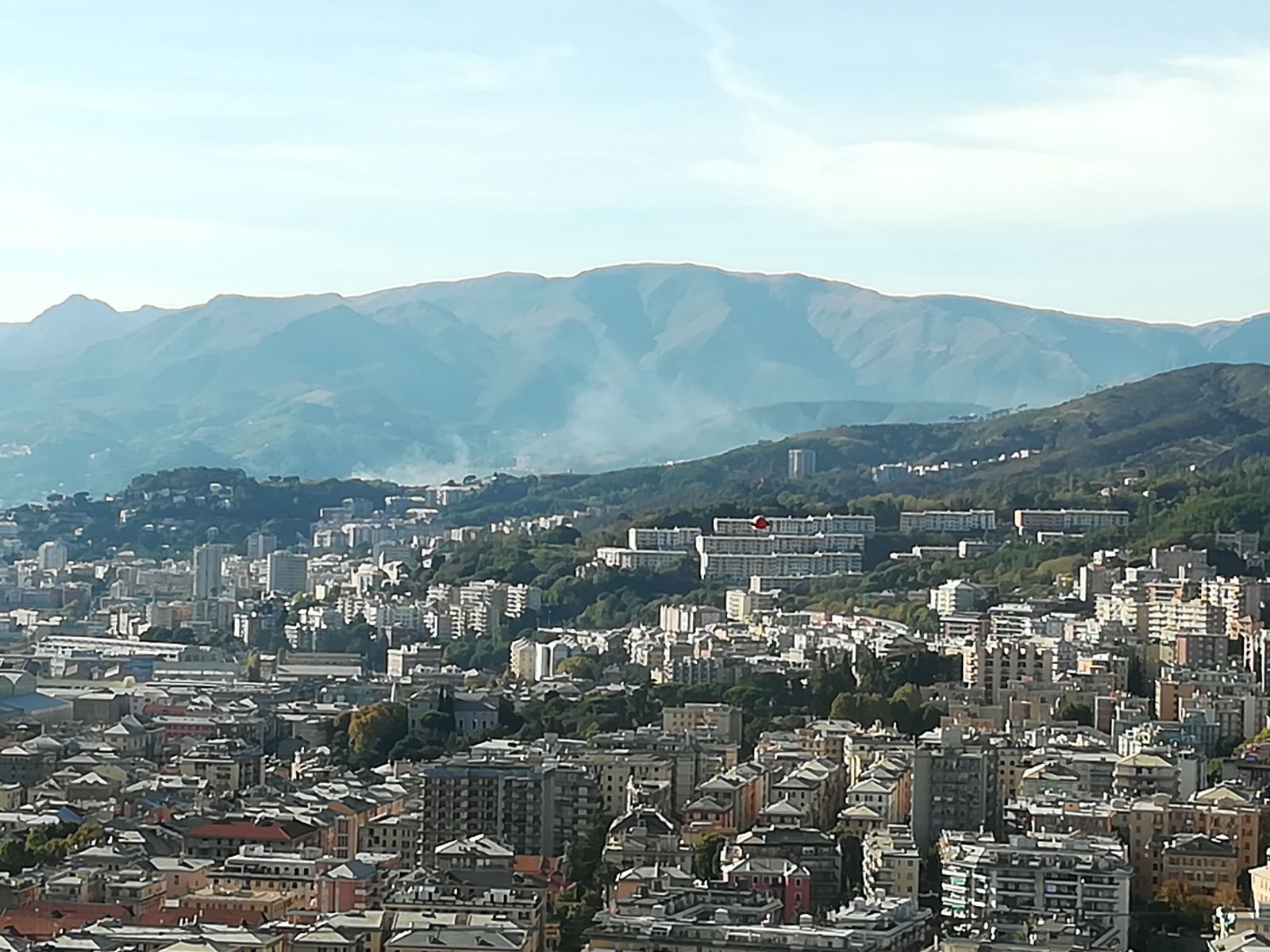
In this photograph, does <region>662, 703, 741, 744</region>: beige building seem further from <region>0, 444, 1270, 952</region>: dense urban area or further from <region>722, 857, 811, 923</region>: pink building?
<region>722, 857, 811, 923</region>: pink building

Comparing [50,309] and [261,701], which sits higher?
[50,309]

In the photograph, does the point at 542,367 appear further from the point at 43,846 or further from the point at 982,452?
the point at 43,846

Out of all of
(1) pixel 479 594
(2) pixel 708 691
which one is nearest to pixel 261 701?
(2) pixel 708 691

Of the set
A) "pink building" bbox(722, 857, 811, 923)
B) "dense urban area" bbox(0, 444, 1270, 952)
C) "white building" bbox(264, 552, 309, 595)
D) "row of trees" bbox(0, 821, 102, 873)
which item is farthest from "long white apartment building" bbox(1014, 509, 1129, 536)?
"pink building" bbox(722, 857, 811, 923)

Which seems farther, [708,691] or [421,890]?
[708,691]

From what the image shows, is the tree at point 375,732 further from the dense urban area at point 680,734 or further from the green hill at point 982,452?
the green hill at point 982,452

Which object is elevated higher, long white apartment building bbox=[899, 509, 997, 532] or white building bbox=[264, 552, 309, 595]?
long white apartment building bbox=[899, 509, 997, 532]

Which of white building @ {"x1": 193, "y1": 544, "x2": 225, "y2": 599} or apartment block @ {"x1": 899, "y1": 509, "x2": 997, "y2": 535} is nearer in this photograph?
apartment block @ {"x1": 899, "y1": 509, "x2": 997, "y2": 535}

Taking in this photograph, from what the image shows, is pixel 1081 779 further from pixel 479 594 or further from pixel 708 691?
pixel 479 594
